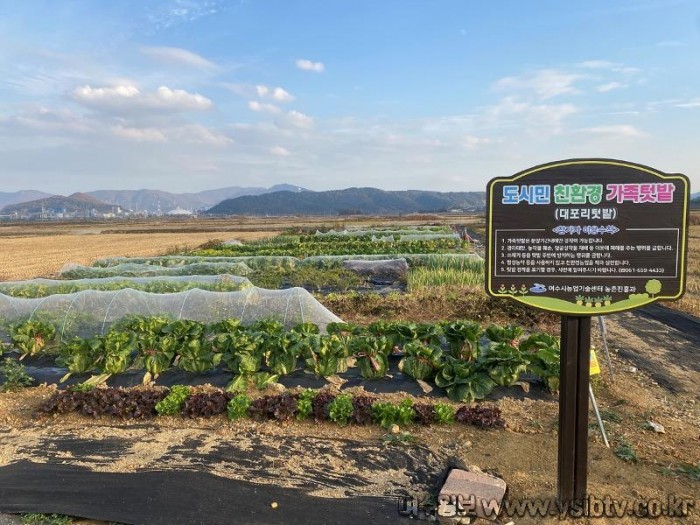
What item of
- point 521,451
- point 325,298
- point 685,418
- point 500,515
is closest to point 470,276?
point 325,298

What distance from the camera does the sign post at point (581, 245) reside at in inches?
139

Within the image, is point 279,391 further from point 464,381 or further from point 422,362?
point 464,381

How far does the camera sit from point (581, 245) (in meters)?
3.62

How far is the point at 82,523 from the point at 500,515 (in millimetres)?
3470

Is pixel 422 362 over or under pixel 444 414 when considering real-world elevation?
over

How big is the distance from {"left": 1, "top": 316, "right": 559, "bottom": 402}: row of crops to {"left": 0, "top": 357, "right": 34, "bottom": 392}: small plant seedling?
0.53 m

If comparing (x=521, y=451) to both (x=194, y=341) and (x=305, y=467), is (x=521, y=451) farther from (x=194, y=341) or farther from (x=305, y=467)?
(x=194, y=341)

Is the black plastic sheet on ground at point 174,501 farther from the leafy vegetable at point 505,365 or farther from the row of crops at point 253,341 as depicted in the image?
the leafy vegetable at point 505,365

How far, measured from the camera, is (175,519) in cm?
388

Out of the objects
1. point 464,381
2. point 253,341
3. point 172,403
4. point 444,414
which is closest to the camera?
point 444,414

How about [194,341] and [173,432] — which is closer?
[173,432]

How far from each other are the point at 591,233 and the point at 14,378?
7751mm

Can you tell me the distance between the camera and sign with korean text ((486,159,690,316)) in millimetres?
3523

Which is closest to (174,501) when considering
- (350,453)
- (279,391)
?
(350,453)
